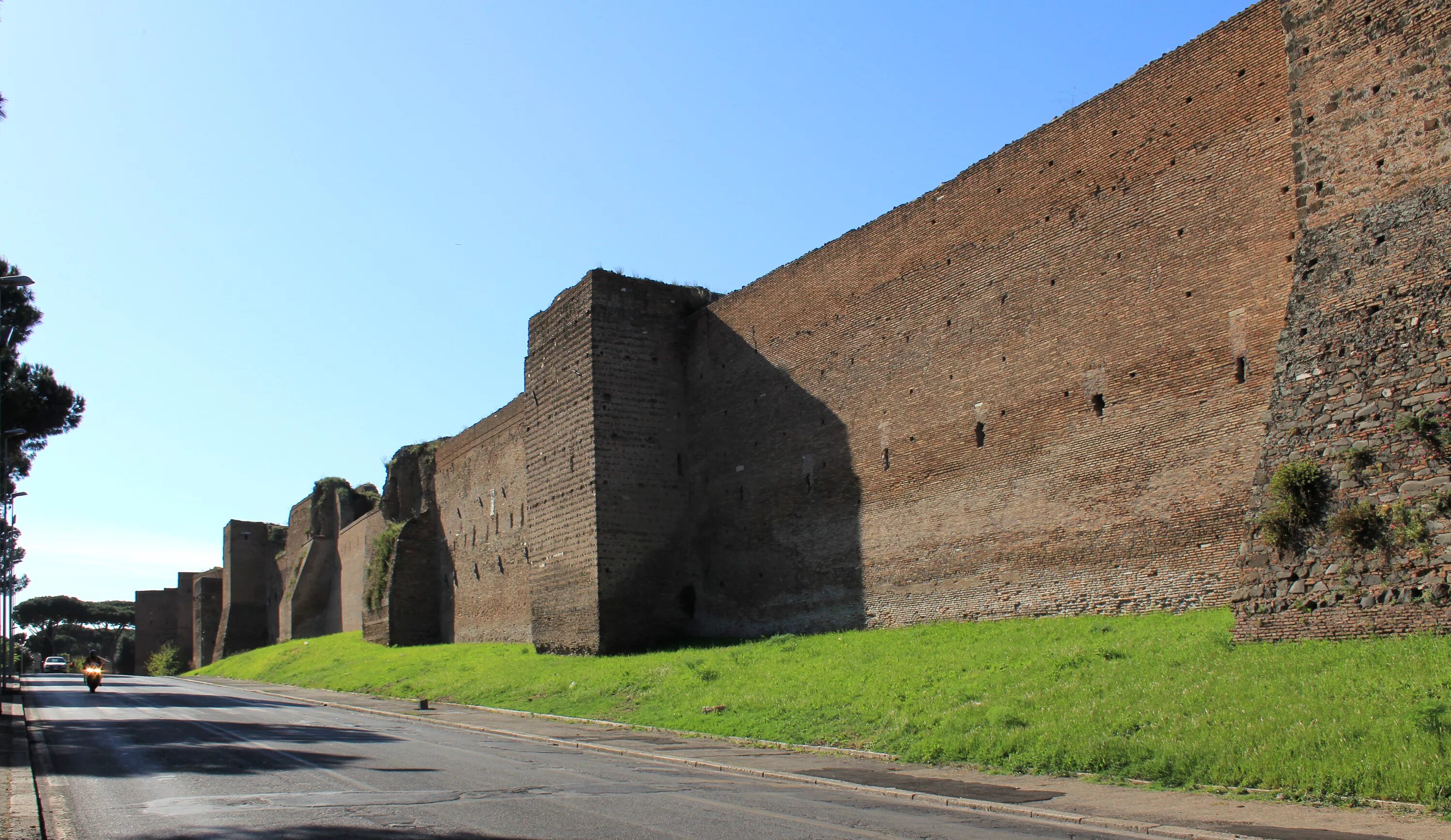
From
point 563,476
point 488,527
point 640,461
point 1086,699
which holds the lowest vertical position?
point 1086,699

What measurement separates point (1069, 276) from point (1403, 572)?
7101mm

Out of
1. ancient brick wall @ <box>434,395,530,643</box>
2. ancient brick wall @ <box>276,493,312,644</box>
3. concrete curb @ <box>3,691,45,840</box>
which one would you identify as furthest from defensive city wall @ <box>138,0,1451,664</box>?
ancient brick wall @ <box>276,493,312,644</box>

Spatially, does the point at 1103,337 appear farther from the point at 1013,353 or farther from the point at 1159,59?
the point at 1159,59

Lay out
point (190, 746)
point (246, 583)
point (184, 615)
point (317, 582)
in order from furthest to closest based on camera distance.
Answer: point (184, 615)
point (246, 583)
point (317, 582)
point (190, 746)

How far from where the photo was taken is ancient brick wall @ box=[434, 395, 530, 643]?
2895 centimetres

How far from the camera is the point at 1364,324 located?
10492 mm

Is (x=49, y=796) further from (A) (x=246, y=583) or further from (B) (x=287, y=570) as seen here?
(A) (x=246, y=583)

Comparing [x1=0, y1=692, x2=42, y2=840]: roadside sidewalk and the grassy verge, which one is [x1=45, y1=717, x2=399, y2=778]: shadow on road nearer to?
[x1=0, y1=692, x2=42, y2=840]: roadside sidewalk

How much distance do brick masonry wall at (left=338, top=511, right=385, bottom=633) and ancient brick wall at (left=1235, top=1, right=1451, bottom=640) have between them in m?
33.7

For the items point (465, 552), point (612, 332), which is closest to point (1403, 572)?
point (612, 332)

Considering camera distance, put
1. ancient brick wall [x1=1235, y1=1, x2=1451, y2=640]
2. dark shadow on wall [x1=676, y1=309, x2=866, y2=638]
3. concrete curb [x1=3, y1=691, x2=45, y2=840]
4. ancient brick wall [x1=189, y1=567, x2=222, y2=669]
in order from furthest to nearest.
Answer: ancient brick wall [x1=189, y1=567, x2=222, y2=669]
dark shadow on wall [x1=676, y1=309, x2=866, y2=638]
ancient brick wall [x1=1235, y1=1, x2=1451, y2=640]
concrete curb [x1=3, y1=691, x2=45, y2=840]

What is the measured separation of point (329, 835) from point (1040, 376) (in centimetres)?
1187

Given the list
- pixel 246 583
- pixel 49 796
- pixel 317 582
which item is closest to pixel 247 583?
pixel 246 583

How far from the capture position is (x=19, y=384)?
25375 millimetres
